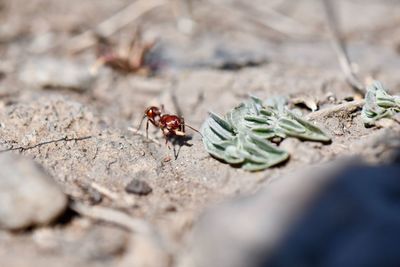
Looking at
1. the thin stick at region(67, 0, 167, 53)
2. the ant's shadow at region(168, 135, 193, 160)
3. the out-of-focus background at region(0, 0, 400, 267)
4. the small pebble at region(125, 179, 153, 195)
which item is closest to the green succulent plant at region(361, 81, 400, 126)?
the out-of-focus background at region(0, 0, 400, 267)

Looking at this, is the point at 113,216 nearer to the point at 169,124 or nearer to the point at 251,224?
the point at 251,224

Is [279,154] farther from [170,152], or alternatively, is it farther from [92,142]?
[92,142]

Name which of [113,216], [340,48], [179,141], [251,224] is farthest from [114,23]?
[251,224]

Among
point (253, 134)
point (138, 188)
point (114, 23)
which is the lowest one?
point (138, 188)

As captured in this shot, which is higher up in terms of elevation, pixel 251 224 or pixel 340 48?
pixel 340 48

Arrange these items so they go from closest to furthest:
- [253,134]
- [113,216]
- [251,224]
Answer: [251,224] → [113,216] → [253,134]

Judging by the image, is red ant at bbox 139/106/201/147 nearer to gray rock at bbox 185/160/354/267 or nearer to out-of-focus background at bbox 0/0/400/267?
out-of-focus background at bbox 0/0/400/267

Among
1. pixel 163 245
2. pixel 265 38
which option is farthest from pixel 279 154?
pixel 265 38
